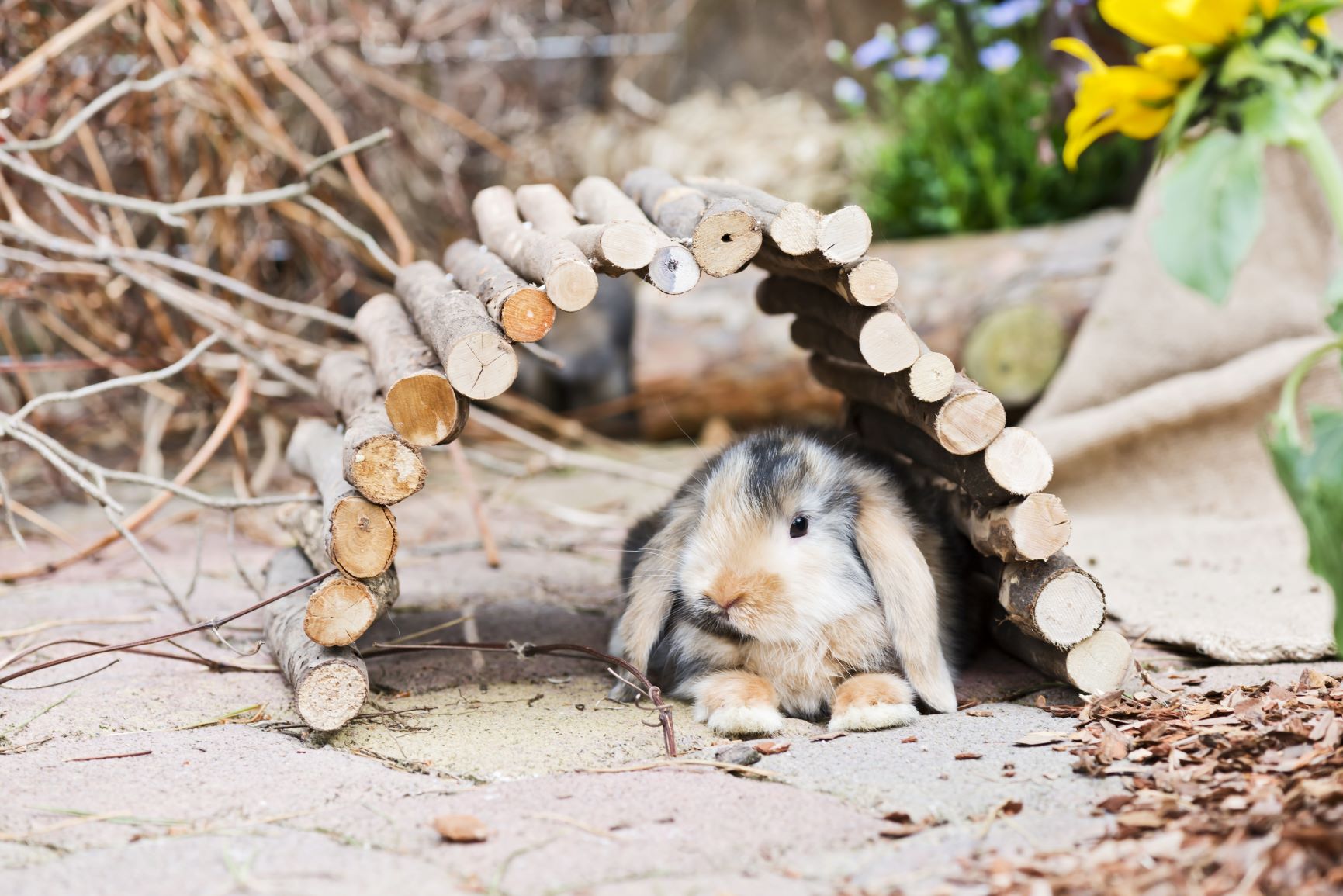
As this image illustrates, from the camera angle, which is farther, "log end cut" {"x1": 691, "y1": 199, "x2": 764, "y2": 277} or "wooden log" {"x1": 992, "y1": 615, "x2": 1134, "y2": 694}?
"wooden log" {"x1": 992, "y1": 615, "x2": 1134, "y2": 694}

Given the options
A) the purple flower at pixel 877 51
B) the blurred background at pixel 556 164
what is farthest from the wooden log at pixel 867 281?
the purple flower at pixel 877 51

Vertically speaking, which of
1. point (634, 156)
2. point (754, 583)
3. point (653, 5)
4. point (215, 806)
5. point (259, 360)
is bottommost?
point (215, 806)

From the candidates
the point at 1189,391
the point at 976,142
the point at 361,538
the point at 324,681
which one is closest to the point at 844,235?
the point at 361,538

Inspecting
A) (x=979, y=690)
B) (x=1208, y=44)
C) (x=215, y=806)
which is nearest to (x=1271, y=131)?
(x=1208, y=44)

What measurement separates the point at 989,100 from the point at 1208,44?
175 inches

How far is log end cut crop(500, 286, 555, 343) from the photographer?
2.44 meters

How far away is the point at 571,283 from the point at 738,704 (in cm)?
101

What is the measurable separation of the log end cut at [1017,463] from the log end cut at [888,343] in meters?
0.26

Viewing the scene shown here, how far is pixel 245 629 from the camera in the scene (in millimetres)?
3342

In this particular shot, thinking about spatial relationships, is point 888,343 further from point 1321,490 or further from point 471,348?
point 1321,490

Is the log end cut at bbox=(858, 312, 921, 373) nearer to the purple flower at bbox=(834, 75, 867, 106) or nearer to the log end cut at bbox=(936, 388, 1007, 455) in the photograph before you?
the log end cut at bbox=(936, 388, 1007, 455)

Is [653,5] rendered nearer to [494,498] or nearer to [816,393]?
[816,393]

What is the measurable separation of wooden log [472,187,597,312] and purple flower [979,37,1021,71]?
347cm

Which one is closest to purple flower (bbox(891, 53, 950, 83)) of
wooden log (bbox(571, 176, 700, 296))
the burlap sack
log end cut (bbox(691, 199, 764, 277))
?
the burlap sack
